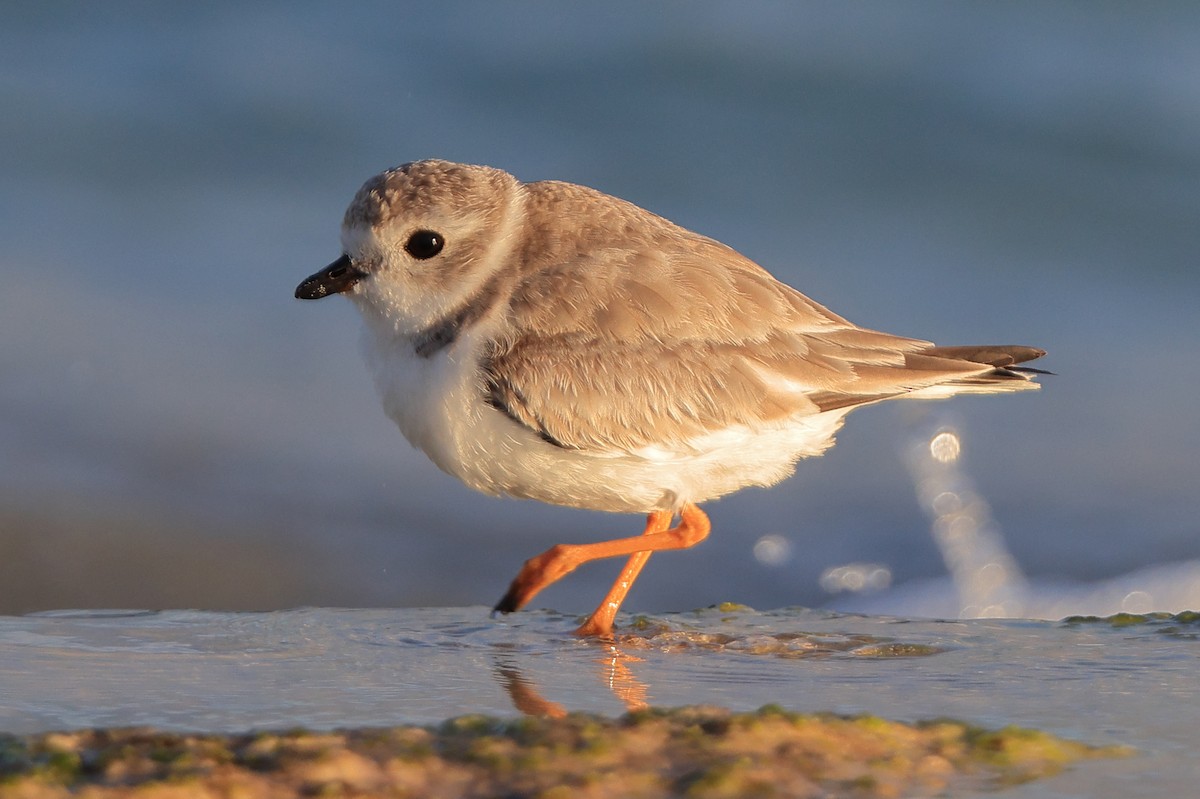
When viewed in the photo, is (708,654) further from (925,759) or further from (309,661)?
(925,759)

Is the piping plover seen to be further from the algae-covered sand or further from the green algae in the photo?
the algae-covered sand

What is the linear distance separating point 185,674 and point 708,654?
5.26ft

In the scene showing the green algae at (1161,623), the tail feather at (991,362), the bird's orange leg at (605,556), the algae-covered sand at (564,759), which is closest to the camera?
the algae-covered sand at (564,759)

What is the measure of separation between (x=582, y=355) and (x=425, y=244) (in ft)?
2.34

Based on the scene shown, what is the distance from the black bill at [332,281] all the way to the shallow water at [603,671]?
116 centimetres

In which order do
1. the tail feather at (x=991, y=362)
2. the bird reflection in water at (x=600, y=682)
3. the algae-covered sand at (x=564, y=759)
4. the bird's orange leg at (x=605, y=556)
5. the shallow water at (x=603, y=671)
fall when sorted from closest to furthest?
1. the algae-covered sand at (x=564, y=759)
2. the shallow water at (x=603, y=671)
3. the bird reflection in water at (x=600, y=682)
4. the bird's orange leg at (x=605, y=556)
5. the tail feather at (x=991, y=362)

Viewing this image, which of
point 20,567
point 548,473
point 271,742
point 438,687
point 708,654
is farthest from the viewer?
point 20,567

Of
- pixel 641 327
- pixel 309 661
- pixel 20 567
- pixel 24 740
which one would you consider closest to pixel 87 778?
pixel 24 740

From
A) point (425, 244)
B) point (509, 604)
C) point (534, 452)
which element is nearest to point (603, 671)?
point (534, 452)

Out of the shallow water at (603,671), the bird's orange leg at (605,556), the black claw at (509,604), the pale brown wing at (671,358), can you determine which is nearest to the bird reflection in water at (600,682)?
the shallow water at (603,671)

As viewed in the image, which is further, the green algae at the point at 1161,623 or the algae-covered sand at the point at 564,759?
the green algae at the point at 1161,623

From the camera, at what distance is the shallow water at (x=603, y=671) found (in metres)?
3.46

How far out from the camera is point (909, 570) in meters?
8.76

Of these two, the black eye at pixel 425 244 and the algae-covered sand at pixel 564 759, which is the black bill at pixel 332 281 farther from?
the algae-covered sand at pixel 564 759
